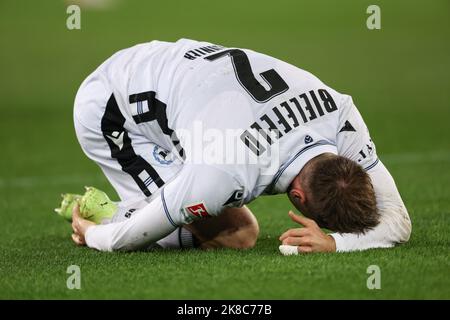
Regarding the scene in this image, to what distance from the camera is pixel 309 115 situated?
478 centimetres

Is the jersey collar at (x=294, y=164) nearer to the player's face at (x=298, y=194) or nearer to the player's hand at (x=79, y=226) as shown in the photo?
the player's face at (x=298, y=194)

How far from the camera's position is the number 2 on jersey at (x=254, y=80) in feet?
15.7

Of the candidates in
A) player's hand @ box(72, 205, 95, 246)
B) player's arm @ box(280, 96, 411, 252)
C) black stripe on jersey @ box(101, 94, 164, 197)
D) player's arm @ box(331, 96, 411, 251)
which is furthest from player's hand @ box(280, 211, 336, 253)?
player's hand @ box(72, 205, 95, 246)

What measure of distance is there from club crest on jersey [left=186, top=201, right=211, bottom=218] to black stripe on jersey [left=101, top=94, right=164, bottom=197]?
733 millimetres

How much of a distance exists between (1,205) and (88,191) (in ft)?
6.69

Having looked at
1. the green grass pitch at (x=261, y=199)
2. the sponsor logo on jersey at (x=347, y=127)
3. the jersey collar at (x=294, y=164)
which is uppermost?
the sponsor logo on jersey at (x=347, y=127)

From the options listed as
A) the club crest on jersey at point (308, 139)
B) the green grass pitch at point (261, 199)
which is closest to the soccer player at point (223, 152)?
the club crest on jersey at point (308, 139)

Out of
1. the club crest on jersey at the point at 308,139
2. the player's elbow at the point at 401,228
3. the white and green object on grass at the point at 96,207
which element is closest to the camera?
the club crest on jersey at the point at 308,139

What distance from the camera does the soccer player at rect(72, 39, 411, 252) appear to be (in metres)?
4.57

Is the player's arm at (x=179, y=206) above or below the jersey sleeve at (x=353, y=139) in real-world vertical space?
below

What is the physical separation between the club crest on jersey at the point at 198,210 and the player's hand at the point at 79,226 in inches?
40.7
